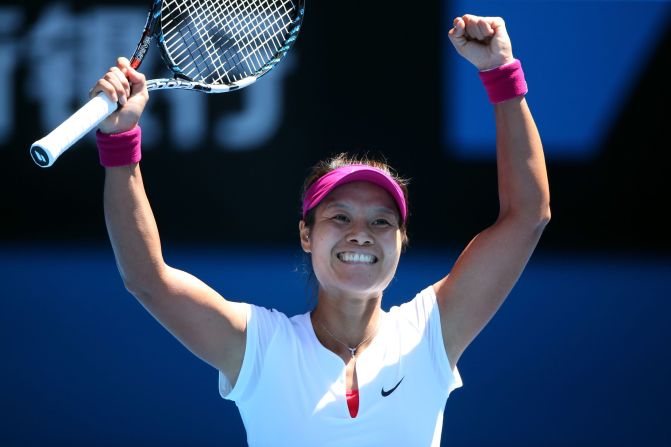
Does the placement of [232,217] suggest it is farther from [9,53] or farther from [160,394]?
[9,53]

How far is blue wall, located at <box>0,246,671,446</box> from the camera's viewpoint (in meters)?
4.32

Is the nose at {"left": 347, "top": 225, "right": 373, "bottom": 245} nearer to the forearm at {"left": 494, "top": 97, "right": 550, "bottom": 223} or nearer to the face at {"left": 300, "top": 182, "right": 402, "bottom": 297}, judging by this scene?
the face at {"left": 300, "top": 182, "right": 402, "bottom": 297}

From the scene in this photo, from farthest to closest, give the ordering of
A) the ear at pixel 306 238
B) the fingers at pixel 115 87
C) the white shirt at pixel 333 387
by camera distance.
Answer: the ear at pixel 306 238
the white shirt at pixel 333 387
the fingers at pixel 115 87

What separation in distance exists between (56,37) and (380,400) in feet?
8.13

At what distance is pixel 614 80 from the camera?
447cm

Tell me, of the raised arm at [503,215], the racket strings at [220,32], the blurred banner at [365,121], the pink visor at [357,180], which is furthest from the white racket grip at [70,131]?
the blurred banner at [365,121]

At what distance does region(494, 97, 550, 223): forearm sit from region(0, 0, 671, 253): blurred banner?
1.83 meters

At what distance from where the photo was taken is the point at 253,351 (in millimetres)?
2434

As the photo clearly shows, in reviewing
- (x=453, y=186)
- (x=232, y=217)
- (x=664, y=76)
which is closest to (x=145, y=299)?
(x=232, y=217)

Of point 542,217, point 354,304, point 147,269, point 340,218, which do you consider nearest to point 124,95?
point 147,269

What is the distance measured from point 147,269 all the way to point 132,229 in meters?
0.09

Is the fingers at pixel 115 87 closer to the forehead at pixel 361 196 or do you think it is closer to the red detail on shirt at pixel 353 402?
the forehead at pixel 361 196

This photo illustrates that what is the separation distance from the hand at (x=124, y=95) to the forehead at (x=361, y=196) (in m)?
0.53

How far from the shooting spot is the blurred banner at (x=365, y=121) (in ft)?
14.0
